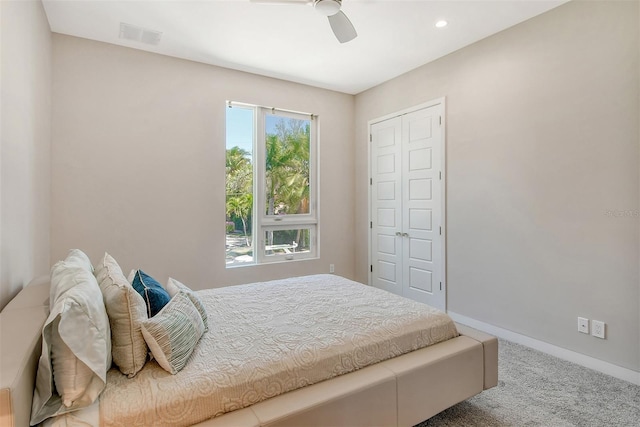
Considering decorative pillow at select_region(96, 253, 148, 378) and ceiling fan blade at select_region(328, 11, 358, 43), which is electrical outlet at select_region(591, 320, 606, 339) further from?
decorative pillow at select_region(96, 253, 148, 378)

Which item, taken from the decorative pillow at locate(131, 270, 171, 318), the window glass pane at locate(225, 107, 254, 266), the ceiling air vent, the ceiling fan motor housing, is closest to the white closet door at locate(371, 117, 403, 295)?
the window glass pane at locate(225, 107, 254, 266)

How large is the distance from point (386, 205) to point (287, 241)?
1343 millimetres

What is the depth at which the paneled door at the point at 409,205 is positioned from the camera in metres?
3.64

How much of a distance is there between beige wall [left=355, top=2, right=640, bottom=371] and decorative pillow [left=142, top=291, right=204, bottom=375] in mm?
2702

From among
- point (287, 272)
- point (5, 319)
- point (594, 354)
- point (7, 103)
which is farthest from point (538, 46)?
point (5, 319)

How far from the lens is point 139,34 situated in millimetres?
3051

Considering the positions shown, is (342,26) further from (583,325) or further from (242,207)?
(583,325)

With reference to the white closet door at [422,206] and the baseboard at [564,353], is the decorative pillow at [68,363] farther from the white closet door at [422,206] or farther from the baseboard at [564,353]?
the white closet door at [422,206]

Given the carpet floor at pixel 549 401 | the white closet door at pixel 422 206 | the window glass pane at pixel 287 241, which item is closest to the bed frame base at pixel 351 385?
the carpet floor at pixel 549 401

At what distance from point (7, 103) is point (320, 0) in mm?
1856

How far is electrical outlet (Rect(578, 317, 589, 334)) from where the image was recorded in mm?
2518

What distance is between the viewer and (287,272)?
4262 mm

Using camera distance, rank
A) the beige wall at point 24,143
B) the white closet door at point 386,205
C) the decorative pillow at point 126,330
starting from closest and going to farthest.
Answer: the decorative pillow at point 126,330
the beige wall at point 24,143
the white closet door at point 386,205

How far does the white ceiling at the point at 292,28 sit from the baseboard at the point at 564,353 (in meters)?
2.70
